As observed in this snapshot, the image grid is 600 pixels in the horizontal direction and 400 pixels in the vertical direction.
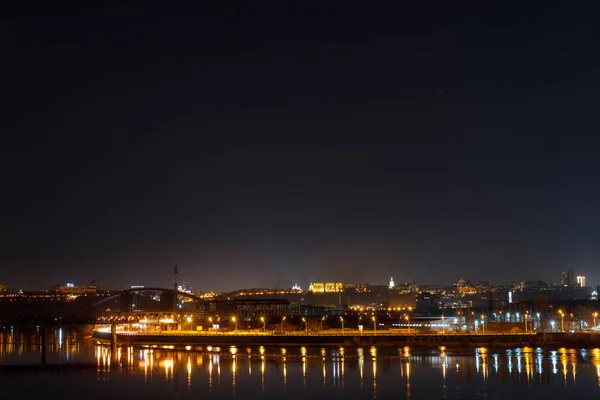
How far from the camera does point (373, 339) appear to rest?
246ft

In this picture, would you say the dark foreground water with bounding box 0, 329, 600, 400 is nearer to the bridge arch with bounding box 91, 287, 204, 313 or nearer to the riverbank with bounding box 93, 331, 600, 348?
the riverbank with bounding box 93, 331, 600, 348

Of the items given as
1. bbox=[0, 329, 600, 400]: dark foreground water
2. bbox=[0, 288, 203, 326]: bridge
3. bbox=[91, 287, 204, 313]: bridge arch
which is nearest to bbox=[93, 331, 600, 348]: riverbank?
bbox=[0, 329, 600, 400]: dark foreground water

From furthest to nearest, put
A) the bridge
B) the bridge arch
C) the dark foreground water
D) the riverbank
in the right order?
the bridge arch < the riverbank < the bridge < the dark foreground water

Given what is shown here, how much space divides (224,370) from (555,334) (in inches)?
1391

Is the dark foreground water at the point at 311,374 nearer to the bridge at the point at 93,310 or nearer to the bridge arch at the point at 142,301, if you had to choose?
the bridge at the point at 93,310

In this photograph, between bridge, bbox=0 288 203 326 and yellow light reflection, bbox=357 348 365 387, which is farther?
bridge, bbox=0 288 203 326

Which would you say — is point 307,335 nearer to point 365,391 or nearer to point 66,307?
point 365,391

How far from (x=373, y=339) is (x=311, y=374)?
25789mm

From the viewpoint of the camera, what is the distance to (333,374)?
163 ft

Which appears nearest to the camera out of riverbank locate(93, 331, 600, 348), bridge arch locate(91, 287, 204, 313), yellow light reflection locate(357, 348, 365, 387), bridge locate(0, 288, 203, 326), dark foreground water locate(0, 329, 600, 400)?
dark foreground water locate(0, 329, 600, 400)

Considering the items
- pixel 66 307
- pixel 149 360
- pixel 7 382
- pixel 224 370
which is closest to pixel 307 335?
pixel 149 360

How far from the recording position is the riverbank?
70875 millimetres

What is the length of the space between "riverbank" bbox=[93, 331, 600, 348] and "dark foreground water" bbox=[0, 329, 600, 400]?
3504 mm

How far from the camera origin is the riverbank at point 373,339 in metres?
70.9
